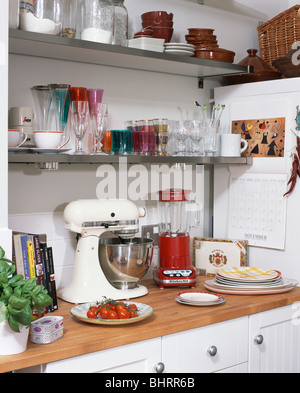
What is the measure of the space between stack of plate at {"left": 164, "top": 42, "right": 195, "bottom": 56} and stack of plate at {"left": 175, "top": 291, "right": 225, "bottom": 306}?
107cm

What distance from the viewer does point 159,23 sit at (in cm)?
269

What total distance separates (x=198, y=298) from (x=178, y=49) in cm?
111

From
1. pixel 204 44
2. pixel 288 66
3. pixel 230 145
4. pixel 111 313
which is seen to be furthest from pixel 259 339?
pixel 204 44

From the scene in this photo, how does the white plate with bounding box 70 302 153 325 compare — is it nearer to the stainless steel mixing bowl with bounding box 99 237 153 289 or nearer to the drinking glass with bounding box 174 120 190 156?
the stainless steel mixing bowl with bounding box 99 237 153 289

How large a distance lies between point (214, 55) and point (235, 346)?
137 centimetres

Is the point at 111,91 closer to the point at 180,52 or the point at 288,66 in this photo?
the point at 180,52

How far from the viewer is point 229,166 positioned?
121 inches

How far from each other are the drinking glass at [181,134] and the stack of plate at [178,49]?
1.05 feet

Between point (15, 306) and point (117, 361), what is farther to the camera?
point (117, 361)

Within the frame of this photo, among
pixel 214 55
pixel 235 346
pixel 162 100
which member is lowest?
pixel 235 346

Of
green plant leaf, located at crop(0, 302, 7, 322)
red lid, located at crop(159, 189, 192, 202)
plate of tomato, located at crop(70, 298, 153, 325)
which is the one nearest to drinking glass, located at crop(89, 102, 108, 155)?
red lid, located at crop(159, 189, 192, 202)

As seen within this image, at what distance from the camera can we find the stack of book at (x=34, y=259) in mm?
2158

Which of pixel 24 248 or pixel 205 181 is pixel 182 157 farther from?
pixel 24 248

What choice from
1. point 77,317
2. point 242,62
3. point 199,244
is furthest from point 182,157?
point 77,317
